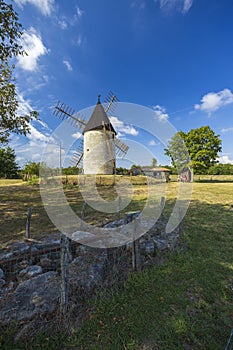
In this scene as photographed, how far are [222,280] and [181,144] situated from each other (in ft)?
95.4

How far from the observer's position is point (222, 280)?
285 cm

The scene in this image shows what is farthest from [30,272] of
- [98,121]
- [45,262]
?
[98,121]

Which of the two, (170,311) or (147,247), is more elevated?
(147,247)

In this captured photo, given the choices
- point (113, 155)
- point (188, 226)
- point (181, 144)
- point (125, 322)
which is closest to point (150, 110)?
point (188, 226)

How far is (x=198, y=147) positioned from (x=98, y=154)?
759 inches

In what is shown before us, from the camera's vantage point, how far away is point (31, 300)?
201 cm

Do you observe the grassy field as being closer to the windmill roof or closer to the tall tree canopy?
the windmill roof

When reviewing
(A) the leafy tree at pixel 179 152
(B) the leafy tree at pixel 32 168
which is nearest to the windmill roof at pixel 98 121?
(A) the leafy tree at pixel 179 152

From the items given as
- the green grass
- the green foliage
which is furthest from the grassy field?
the green foliage

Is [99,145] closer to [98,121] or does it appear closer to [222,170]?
[98,121]

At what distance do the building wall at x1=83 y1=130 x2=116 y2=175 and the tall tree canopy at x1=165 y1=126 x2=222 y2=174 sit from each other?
12585 millimetres

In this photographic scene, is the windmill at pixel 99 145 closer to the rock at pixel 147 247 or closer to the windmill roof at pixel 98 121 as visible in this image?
the windmill roof at pixel 98 121

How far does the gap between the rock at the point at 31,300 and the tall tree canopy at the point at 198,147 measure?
26347 mm

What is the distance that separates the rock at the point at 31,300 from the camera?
1.87 m
